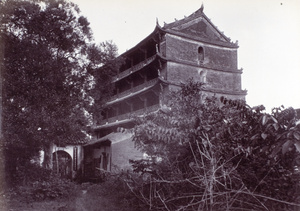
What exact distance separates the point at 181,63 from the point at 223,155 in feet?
57.7

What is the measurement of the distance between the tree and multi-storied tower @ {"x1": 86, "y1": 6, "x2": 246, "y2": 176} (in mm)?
5665

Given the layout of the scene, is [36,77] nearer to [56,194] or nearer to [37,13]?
[37,13]

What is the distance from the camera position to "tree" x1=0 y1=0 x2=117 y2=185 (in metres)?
14.2

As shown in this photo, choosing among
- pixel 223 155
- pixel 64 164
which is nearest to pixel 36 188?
pixel 223 155

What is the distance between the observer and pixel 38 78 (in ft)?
49.7

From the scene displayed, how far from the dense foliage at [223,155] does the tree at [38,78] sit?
7.46 metres

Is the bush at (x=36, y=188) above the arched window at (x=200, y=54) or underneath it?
underneath

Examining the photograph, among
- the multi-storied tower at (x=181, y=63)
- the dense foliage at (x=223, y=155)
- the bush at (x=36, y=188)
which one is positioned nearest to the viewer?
the dense foliage at (x=223, y=155)

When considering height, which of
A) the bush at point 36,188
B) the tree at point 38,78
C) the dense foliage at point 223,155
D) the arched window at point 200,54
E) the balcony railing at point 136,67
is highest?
the arched window at point 200,54

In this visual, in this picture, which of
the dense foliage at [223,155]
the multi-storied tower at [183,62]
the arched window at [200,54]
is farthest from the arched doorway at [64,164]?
the dense foliage at [223,155]

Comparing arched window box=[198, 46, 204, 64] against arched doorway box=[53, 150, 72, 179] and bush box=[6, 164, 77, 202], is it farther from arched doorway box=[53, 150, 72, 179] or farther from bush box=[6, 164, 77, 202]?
bush box=[6, 164, 77, 202]

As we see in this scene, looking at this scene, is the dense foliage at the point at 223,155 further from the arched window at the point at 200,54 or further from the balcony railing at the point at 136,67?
the arched window at the point at 200,54

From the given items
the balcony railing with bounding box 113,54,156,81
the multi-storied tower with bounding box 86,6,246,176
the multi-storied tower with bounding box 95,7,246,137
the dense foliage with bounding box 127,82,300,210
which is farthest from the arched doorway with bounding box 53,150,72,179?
the dense foliage with bounding box 127,82,300,210

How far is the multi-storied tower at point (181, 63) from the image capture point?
73.5ft
